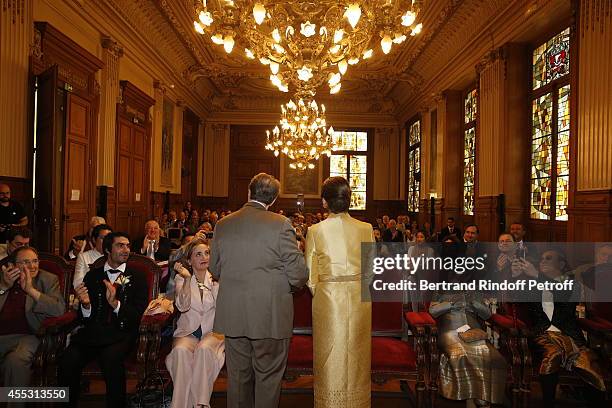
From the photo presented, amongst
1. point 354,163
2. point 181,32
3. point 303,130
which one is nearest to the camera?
point 303,130

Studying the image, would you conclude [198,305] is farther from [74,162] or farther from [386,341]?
[74,162]

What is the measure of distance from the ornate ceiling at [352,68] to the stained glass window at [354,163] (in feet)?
3.62

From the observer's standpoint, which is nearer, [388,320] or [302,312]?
[388,320]

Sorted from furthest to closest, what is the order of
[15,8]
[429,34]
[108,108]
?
1. [429,34]
2. [108,108]
3. [15,8]

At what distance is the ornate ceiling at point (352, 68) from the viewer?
9.40 metres

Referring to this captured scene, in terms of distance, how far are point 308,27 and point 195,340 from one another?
435cm

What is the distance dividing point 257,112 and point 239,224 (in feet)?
51.4

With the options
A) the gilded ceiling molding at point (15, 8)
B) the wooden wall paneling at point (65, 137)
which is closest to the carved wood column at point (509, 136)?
the wooden wall paneling at point (65, 137)

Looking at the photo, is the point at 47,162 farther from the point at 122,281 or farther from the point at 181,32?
the point at 181,32

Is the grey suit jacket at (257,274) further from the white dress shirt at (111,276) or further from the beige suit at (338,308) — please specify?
the white dress shirt at (111,276)

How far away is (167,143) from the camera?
12812 mm

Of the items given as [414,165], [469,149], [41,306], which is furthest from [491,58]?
[41,306]

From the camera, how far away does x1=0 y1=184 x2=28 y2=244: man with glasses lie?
202 inches

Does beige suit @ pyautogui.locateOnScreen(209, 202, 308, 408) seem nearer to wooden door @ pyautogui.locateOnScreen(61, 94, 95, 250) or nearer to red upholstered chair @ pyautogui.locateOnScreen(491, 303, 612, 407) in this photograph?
red upholstered chair @ pyautogui.locateOnScreen(491, 303, 612, 407)
